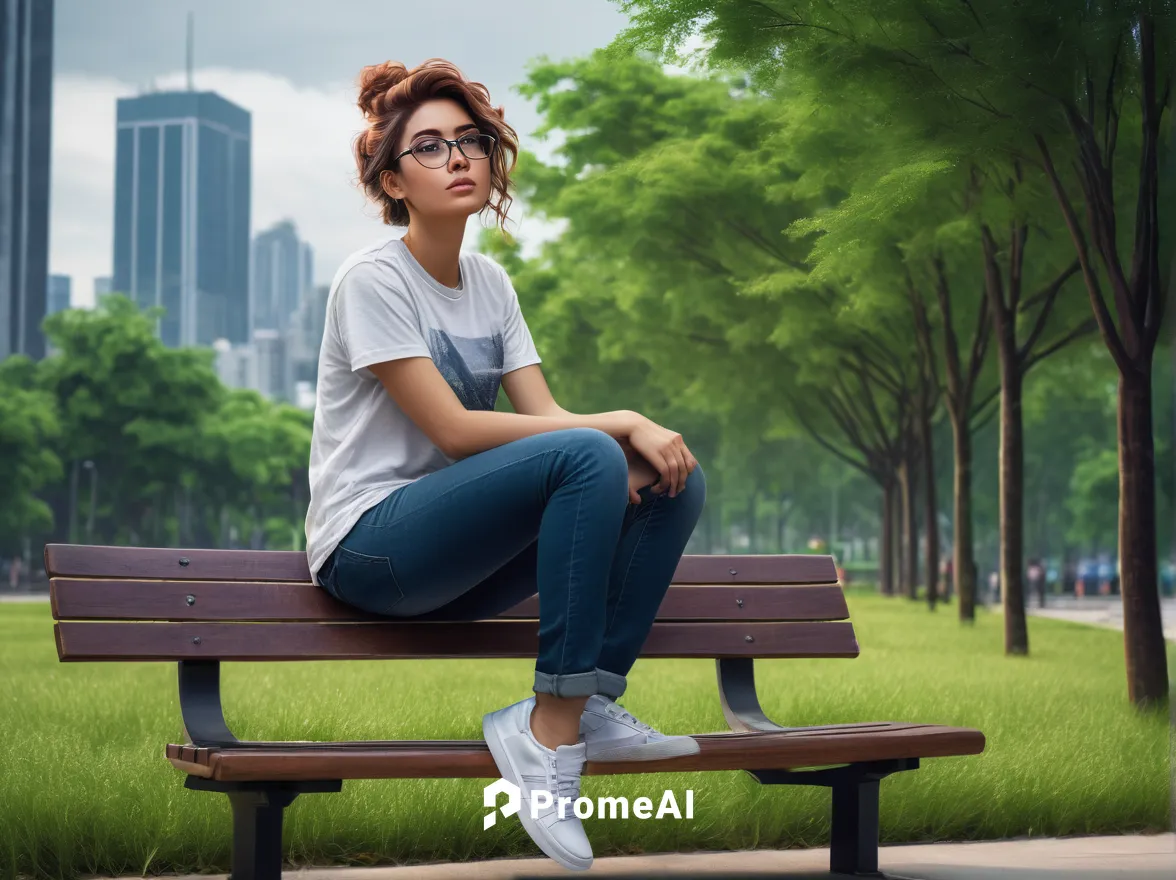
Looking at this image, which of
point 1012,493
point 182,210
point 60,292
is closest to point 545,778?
point 1012,493

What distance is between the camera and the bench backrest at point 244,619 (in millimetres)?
3268

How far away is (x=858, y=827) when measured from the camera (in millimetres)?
3627

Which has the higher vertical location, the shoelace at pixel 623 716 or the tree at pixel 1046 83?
the tree at pixel 1046 83

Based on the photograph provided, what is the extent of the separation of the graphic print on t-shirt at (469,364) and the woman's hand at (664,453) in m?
0.50

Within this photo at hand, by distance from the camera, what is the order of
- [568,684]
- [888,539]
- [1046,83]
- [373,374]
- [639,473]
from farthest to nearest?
[888,539], [1046,83], [373,374], [639,473], [568,684]

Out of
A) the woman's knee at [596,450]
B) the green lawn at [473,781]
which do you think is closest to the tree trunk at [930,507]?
the green lawn at [473,781]

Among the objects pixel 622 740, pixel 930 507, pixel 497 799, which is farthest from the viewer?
pixel 930 507

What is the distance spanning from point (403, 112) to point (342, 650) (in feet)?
4.20

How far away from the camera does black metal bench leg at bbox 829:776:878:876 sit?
362 centimetres

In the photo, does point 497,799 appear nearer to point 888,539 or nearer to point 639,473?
point 639,473

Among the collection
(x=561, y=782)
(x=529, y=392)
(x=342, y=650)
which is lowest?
(x=561, y=782)

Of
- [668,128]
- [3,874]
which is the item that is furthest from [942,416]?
[3,874]

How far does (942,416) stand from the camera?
30.4 metres

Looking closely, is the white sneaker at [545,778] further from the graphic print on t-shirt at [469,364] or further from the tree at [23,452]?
the tree at [23,452]
